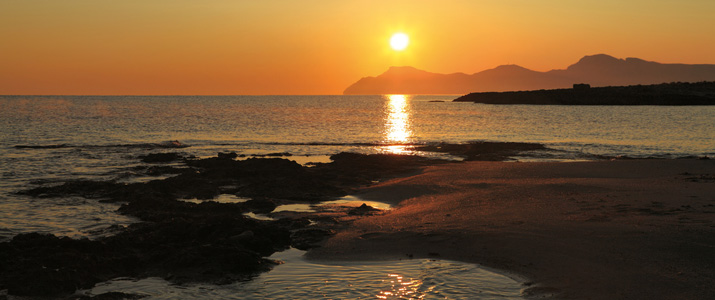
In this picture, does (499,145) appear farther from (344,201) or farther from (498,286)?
(498,286)

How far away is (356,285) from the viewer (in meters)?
9.82

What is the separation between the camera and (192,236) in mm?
12812

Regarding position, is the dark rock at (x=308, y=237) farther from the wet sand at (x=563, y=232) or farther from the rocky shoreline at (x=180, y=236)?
the wet sand at (x=563, y=232)

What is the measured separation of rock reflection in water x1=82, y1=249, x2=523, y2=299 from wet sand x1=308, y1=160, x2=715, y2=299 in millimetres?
591

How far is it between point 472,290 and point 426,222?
15.5 ft

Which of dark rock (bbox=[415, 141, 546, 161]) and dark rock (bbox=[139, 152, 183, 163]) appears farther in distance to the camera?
dark rock (bbox=[415, 141, 546, 161])

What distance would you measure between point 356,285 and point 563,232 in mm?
5067

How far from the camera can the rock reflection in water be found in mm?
9336

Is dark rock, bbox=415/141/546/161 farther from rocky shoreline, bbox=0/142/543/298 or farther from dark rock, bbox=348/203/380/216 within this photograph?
dark rock, bbox=348/203/380/216

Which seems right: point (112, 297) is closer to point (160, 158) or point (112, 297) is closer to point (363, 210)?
point (363, 210)

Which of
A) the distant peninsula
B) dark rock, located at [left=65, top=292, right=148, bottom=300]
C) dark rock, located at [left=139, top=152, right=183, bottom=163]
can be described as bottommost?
dark rock, located at [left=139, top=152, right=183, bottom=163]

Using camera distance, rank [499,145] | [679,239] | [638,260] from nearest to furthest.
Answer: [638,260] < [679,239] < [499,145]

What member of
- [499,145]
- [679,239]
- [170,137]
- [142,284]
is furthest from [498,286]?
[170,137]

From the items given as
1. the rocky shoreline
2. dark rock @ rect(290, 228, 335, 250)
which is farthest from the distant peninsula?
dark rock @ rect(290, 228, 335, 250)
